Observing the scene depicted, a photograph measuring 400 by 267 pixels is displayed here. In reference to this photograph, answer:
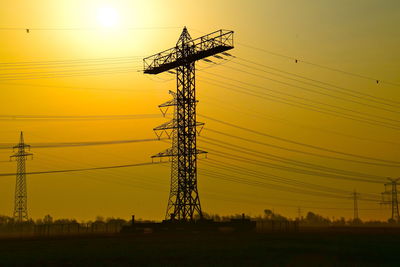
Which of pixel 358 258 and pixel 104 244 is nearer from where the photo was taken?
pixel 358 258

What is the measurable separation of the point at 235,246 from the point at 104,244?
12.0m

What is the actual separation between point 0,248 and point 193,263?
21.1 meters

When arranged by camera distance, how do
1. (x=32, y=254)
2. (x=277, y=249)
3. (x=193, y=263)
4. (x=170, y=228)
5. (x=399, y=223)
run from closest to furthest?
(x=193, y=263) → (x=32, y=254) → (x=277, y=249) → (x=170, y=228) → (x=399, y=223)

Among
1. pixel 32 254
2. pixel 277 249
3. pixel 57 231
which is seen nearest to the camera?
pixel 32 254

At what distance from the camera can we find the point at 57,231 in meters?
85.9

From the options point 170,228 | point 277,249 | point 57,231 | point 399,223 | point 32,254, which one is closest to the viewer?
point 32,254

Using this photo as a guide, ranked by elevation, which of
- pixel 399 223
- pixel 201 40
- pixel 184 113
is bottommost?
pixel 399 223

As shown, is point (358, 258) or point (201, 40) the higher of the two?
point (201, 40)

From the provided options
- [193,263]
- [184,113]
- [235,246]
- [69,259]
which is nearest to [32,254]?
[69,259]

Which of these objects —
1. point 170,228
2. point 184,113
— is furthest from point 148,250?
point 184,113

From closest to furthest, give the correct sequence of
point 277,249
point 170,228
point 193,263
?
point 193,263 < point 277,249 < point 170,228

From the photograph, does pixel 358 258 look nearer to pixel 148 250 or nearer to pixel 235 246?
pixel 235 246

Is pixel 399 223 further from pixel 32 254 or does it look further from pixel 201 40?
pixel 32 254

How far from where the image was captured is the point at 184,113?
70.9 meters
